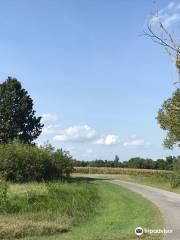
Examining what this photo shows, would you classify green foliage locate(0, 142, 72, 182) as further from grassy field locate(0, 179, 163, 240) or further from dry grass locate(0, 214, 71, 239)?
dry grass locate(0, 214, 71, 239)

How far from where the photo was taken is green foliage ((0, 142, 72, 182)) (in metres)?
53.5

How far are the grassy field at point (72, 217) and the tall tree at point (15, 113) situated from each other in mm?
48051

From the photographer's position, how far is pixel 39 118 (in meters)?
87.2

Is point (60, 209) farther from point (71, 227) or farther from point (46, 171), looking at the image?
point (46, 171)

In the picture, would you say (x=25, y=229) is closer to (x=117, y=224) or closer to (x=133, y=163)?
(x=117, y=224)

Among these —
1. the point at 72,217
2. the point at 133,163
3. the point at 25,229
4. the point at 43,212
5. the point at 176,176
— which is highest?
the point at 133,163

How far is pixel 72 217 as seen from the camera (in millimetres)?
24203

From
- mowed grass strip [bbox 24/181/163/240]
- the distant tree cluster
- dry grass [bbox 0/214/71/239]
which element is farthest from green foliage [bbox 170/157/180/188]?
the distant tree cluster

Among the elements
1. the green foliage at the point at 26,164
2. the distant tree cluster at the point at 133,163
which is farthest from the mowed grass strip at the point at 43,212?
the distant tree cluster at the point at 133,163

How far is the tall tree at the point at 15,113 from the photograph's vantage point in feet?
275

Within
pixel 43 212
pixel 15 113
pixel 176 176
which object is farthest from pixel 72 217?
pixel 15 113

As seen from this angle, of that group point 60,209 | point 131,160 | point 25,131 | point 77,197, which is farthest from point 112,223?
point 131,160

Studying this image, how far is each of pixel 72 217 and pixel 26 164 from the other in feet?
102

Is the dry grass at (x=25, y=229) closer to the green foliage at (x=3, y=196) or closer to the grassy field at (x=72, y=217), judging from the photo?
the grassy field at (x=72, y=217)
